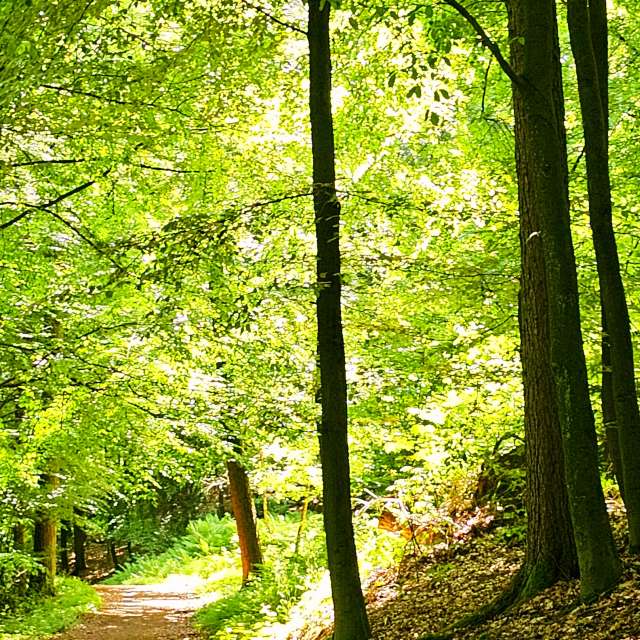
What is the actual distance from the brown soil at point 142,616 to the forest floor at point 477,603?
5227mm

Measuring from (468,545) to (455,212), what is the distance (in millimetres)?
3866

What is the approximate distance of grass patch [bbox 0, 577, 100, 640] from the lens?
13.2 meters

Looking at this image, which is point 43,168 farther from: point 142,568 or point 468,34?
point 142,568

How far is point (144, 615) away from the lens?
1636cm

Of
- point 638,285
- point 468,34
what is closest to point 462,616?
point 638,285

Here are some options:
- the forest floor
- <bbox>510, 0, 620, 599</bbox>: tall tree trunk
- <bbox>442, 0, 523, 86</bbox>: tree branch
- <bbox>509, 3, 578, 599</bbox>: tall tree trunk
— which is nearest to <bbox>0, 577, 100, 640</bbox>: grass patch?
the forest floor

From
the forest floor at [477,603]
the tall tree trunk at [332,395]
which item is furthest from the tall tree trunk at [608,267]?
the tall tree trunk at [332,395]

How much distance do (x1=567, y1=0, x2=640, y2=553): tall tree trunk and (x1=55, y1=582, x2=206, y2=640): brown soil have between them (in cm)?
934

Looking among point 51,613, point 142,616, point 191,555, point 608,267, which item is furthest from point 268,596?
point 191,555

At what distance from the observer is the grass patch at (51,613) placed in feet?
43.3

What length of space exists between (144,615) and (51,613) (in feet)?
6.46

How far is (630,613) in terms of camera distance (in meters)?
4.59

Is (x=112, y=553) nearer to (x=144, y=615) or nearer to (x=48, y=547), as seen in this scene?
(x=48, y=547)

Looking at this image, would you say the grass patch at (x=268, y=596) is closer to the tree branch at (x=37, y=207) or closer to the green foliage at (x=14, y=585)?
the green foliage at (x=14, y=585)
